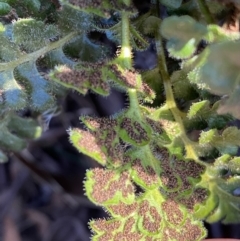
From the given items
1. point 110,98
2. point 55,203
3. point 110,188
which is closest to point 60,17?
point 110,188

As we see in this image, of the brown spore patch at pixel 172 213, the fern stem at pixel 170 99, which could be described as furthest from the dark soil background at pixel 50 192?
the brown spore patch at pixel 172 213

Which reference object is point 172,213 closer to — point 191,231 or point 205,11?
point 191,231

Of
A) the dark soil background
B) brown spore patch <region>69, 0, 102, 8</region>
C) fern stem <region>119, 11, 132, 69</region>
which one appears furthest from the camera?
the dark soil background

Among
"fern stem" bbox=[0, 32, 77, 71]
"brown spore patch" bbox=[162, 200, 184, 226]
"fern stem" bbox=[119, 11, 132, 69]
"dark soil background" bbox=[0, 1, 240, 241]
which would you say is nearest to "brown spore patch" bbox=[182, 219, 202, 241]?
"brown spore patch" bbox=[162, 200, 184, 226]

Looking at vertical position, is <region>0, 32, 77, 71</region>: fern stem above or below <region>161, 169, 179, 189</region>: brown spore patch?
above

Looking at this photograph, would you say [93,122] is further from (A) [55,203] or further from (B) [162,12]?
(A) [55,203]

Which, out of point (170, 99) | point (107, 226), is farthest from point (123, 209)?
point (170, 99)

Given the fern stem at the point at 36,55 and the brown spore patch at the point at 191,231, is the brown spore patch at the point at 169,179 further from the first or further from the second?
the fern stem at the point at 36,55

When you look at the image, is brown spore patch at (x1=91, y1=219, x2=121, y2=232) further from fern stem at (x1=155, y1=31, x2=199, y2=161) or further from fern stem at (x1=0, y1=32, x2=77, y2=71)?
fern stem at (x1=0, y1=32, x2=77, y2=71)
